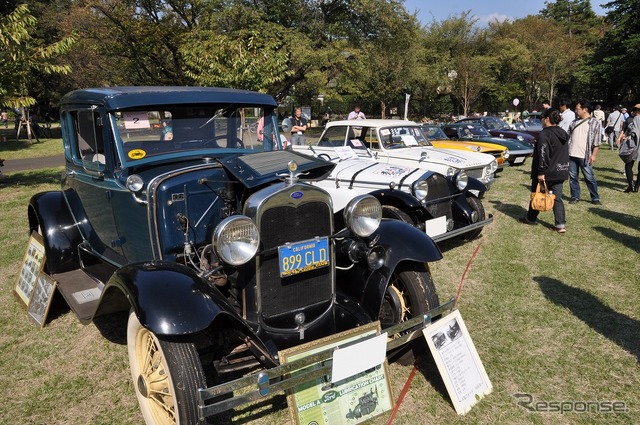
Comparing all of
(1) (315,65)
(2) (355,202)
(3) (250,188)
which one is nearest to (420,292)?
(2) (355,202)

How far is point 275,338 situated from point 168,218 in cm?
118

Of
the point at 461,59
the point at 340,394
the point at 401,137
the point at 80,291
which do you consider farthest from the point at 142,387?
the point at 461,59

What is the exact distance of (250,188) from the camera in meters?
3.05

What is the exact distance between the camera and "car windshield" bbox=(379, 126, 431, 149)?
7814 millimetres

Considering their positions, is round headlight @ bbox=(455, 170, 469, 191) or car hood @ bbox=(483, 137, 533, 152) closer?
round headlight @ bbox=(455, 170, 469, 191)

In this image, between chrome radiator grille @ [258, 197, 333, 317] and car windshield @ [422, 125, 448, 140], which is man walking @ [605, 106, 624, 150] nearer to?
car windshield @ [422, 125, 448, 140]

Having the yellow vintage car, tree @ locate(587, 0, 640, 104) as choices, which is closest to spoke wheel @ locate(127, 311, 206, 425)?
the yellow vintage car

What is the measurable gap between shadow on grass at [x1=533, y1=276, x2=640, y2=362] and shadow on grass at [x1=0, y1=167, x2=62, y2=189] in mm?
11554

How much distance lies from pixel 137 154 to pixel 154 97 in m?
0.48

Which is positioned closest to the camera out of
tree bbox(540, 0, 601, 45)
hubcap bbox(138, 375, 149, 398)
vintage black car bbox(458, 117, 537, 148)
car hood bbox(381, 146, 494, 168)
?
hubcap bbox(138, 375, 149, 398)

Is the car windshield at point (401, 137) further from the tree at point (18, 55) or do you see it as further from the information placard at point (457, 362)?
the tree at point (18, 55)

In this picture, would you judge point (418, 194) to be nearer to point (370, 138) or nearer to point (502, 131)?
point (370, 138)

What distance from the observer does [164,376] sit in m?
2.57

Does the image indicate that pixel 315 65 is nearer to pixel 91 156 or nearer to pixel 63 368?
pixel 91 156
